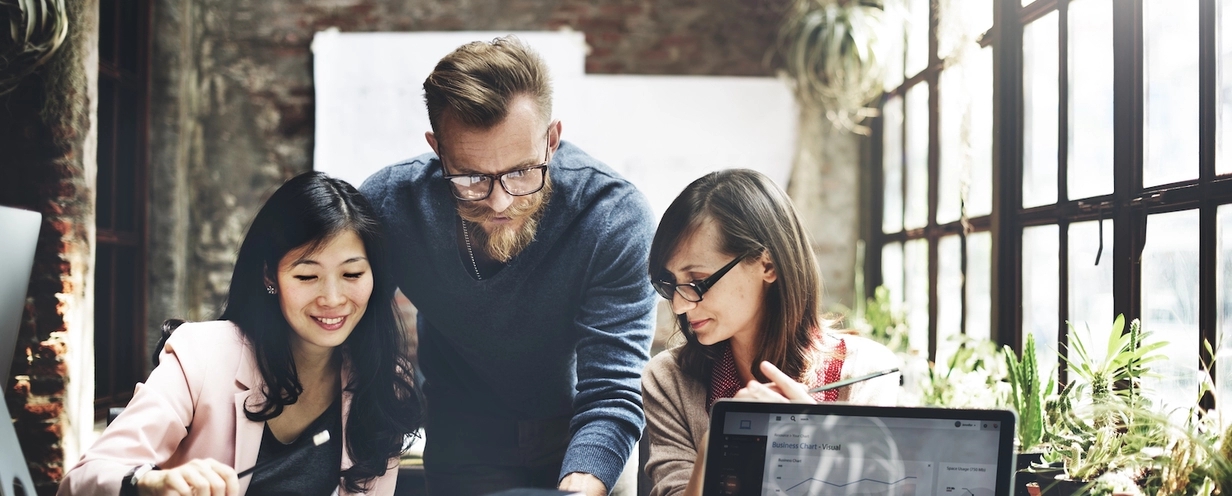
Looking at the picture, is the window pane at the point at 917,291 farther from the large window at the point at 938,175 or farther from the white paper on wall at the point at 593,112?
the white paper on wall at the point at 593,112

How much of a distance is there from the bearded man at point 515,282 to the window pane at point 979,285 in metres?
1.50

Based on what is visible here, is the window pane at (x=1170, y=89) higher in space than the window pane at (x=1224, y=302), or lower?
higher

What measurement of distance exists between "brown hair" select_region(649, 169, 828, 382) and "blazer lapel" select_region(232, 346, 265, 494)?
0.75 meters

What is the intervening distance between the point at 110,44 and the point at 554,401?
278 centimetres

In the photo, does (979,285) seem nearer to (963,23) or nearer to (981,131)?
(981,131)

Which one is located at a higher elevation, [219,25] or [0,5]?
[219,25]

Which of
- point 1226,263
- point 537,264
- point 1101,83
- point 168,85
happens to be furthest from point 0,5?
point 1226,263

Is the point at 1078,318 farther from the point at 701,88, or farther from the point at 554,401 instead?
the point at 701,88

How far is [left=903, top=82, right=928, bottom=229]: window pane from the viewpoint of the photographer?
348 centimetres

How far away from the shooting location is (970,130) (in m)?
2.81

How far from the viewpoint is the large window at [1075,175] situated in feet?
5.76

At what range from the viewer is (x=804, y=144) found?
165 inches

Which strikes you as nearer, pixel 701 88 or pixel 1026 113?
pixel 1026 113

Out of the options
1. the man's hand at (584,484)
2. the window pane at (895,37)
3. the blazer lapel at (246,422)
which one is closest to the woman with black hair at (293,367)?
the blazer lapel at (246,422)
